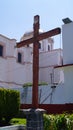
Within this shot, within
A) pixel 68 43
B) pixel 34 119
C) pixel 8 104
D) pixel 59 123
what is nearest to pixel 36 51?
pixel 34 119

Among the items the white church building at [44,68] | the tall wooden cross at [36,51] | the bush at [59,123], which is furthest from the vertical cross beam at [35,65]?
the white church building at [44,68]

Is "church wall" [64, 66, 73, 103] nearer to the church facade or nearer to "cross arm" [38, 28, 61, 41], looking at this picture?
"cross arm" [38, 28, 61, 41]

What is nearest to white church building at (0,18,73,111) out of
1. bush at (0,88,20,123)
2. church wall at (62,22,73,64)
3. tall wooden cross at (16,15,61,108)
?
church wall at (62,22,73,64)

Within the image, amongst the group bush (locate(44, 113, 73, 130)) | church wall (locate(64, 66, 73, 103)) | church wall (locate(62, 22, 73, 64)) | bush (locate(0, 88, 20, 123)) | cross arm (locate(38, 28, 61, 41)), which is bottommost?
bush (locate(44, 113, 73, 130))

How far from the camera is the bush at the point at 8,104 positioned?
1412 cm

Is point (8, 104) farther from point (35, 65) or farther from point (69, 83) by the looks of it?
point (69, 83)

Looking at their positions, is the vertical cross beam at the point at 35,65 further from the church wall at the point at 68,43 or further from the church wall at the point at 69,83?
the church wall at the point at 68,43

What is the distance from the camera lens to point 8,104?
14.4 meters

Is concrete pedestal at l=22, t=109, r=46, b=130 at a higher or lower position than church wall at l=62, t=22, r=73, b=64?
lower

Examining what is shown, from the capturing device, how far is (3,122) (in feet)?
46.6

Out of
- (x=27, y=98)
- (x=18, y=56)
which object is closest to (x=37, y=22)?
(x=27, y=98)

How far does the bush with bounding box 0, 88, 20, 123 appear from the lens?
1412cm

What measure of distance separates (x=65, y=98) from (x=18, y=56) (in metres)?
27.8

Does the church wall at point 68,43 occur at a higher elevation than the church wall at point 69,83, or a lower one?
higher
